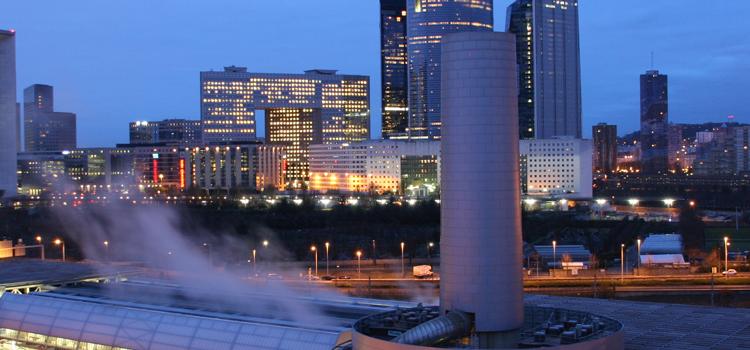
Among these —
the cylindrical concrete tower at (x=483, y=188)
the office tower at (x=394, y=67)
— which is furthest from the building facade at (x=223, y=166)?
the cylindrical concrete tower at (x=483, y=188)

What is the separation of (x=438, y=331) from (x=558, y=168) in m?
75.4

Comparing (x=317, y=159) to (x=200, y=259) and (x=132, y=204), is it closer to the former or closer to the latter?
(x=132, y=204)

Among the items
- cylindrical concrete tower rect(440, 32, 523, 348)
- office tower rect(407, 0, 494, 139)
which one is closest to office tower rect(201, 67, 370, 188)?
office tower rect(407, 0, 494, 139)

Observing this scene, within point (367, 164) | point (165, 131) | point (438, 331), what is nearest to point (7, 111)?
point (367, 164)

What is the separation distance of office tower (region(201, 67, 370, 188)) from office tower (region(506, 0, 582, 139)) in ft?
80.7

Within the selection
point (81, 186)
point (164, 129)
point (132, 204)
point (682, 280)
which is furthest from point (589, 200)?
point (164, 129)

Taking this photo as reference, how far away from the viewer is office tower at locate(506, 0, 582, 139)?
402 ft

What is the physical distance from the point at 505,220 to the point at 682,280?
22028 mm

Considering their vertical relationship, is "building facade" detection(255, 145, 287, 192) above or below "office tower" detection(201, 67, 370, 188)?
below

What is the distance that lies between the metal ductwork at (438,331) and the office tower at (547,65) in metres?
112

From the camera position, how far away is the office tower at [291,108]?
4525 inches

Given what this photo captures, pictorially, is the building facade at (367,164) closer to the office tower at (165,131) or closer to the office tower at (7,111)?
the office tower at (7,111)

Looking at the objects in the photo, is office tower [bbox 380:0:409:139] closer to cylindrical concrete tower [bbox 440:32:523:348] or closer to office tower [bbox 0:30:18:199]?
office tower [bbox 0:30:18:199]

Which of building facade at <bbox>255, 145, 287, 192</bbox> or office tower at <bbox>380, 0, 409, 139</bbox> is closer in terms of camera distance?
building facade at <bbox>255, 145, 287, 192</bbox>
